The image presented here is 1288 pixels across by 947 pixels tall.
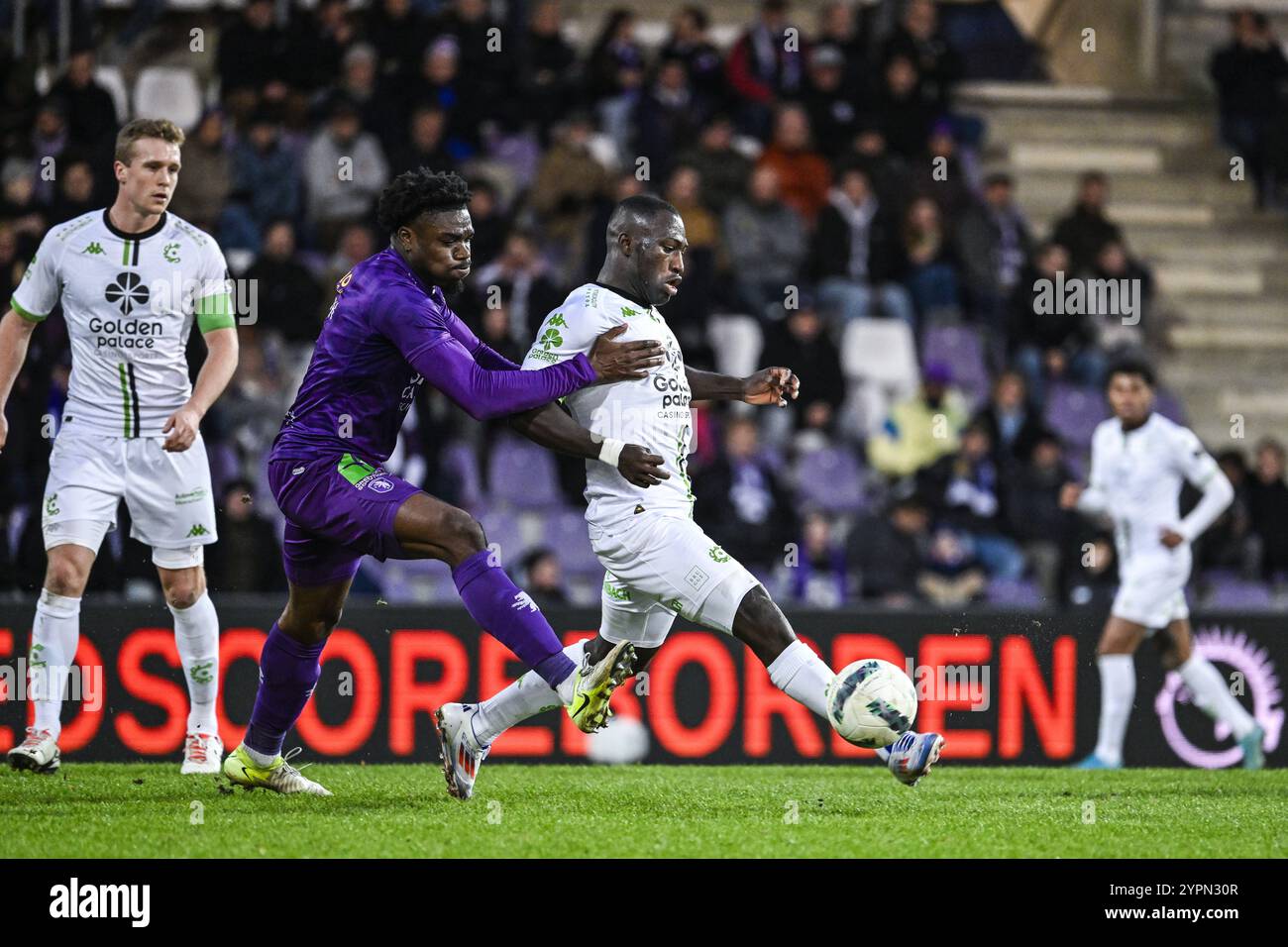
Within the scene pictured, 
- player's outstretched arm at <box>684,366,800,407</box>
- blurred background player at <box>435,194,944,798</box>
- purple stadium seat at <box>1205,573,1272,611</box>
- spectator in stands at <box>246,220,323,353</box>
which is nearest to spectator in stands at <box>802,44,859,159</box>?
purple stadium seat at <box>1205,573,1272,611</box>

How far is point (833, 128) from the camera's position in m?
15.3

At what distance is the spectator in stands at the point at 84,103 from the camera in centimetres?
1329

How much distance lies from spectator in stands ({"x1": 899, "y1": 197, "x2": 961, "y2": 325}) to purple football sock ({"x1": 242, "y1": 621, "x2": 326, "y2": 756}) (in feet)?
27.9

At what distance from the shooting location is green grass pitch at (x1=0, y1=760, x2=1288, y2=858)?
596 cm

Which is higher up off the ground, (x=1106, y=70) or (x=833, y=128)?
(x=1106, y=70)

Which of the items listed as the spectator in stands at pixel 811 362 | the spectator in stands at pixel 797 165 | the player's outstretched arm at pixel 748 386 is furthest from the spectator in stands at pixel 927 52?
the player's outstretched arm at pixel 748 386

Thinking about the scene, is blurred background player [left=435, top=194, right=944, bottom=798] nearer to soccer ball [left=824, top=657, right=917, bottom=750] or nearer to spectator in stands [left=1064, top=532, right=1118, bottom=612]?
soccer ball [left=824, top=657, right=917, bottom=750]

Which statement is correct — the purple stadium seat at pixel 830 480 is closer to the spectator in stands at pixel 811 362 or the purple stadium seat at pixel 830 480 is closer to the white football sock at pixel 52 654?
the spectator in stands at pixel 811 362

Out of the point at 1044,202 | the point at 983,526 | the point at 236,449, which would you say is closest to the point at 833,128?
the point at 1044,202

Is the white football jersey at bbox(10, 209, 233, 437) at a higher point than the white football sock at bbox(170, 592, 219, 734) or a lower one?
higher

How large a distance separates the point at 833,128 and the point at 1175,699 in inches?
249

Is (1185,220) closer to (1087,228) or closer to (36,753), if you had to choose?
(1087,228)

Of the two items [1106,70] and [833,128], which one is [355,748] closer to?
[833,128]

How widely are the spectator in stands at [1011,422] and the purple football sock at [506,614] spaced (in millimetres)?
7488
